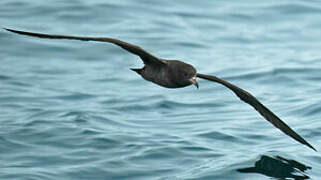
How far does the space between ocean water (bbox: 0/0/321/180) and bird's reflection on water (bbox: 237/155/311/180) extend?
0.01m

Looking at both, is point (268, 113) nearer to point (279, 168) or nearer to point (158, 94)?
point (279, 168)

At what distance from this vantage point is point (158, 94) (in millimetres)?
12727

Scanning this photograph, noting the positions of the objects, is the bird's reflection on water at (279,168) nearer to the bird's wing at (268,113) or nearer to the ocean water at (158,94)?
the ocean water at (158,94)

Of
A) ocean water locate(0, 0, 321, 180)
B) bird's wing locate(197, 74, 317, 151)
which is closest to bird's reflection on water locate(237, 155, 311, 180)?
ocean water locate(0, 0, 321, 180)

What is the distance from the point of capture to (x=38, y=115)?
11.6 m

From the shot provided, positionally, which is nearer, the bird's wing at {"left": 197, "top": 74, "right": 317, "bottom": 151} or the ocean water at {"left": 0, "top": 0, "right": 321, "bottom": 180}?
the bird's wing at {"left": 197, "top": 74, "right": 317, "bottom": 151}

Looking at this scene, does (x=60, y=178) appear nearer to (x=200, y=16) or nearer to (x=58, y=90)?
(x=58, y=90)

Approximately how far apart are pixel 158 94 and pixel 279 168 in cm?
348

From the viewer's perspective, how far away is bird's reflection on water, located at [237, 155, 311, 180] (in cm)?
941

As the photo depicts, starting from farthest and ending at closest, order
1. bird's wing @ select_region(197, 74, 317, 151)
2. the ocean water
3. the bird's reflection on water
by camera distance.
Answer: the ocean water
the bird's reflection on water
bird's wing @ select_region(197, 74, 317, 151)

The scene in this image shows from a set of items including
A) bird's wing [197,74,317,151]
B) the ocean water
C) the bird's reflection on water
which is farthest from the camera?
the ocean water

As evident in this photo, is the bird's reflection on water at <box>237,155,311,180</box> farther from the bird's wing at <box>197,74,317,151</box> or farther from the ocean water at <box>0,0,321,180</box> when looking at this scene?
the bird's wing at <box>197,74,317,151</box>

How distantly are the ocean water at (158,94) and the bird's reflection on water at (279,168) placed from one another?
0.01m

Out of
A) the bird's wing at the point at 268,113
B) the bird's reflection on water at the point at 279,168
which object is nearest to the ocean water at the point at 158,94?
the bird's reflection on water at the point at 279,168
